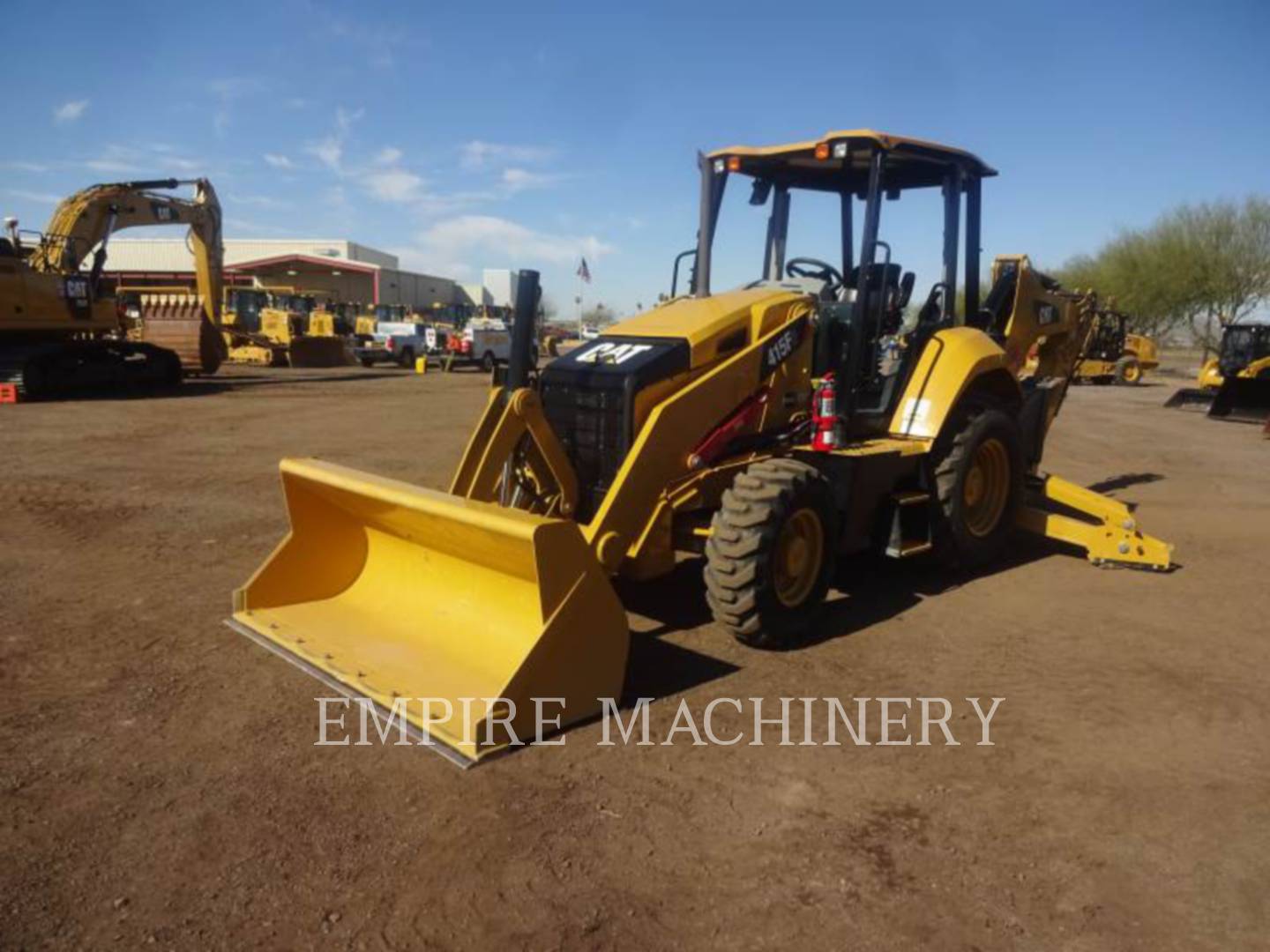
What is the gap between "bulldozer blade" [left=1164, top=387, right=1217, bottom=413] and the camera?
21547mm

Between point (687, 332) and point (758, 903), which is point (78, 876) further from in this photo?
point (687, 332)

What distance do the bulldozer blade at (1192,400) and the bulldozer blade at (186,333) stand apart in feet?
75.7

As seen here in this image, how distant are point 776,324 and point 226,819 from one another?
3.79 m

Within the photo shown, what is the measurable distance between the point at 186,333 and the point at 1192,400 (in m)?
24.0

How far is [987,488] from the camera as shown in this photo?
21.8 feet

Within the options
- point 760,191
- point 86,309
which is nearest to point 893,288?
point 760,191

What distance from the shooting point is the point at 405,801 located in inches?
127

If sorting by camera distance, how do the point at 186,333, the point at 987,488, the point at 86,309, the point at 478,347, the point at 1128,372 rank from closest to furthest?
the point at 987,488 → the point at 86,309 → the point at 186,333 → the point at 478,347 → the point at 1128,372

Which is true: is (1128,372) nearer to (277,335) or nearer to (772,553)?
(277,335)

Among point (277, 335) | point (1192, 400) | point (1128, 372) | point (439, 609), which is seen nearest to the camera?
point (439, 609)

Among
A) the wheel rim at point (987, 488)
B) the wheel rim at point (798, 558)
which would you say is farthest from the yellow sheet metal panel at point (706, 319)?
the wheel rim at point (987, 488)

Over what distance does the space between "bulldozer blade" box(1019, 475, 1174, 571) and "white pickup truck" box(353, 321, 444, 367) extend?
27.2 metres

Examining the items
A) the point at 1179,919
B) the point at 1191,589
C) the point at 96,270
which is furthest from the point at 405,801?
the point at 96,270

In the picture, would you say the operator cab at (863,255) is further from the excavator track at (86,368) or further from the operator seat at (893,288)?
the excavator track at (86,368)
